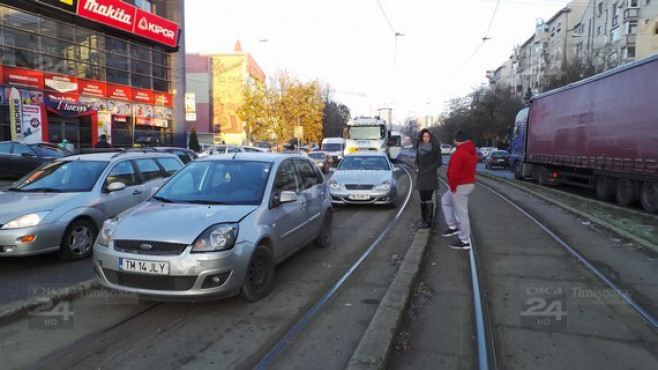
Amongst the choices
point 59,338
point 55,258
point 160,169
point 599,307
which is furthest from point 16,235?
point 599,307

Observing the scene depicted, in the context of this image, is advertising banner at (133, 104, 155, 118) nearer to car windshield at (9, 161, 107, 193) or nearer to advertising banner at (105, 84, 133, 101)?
advertising banner at (105, 84, 133, 101)

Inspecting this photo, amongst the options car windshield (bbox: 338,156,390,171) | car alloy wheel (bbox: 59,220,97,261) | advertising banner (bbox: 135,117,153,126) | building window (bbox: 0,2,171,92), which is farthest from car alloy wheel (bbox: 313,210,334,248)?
advertising banner (bbox: 135,117,153,126)

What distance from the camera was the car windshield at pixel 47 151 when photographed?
51.9ft

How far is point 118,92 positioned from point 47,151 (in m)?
11.5

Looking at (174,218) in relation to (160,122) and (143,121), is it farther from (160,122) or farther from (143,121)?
(160,122)

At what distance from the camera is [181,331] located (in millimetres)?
3838

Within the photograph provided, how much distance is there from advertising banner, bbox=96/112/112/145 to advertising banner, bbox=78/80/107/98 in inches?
43.8

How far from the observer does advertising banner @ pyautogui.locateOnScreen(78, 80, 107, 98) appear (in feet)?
79.2

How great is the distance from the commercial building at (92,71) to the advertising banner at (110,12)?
51mm

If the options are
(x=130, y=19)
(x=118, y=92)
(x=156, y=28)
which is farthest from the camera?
(x=156, y=28)

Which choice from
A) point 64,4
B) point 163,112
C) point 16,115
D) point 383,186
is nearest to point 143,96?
point 163,112

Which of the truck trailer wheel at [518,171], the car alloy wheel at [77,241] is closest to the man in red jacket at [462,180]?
the car alloy wheel at [77,241]

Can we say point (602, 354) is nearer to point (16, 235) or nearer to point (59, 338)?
point (59, 338)

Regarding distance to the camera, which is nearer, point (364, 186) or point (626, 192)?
point (364, 186)
